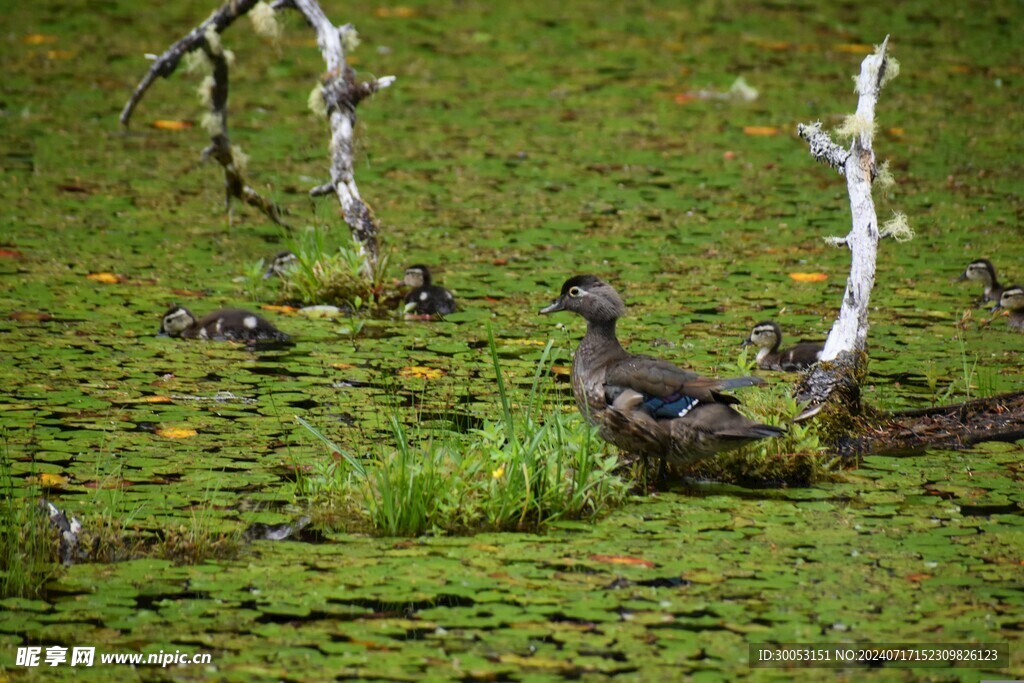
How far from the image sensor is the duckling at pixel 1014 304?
866cm

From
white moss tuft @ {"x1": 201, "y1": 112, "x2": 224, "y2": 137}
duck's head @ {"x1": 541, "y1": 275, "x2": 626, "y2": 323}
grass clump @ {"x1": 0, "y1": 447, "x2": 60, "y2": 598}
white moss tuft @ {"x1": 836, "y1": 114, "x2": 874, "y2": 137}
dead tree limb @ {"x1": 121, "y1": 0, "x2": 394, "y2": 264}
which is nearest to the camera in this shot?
grass clump @ {"x1": 0, "y1": 447, "x2": 60, "y2": 598}

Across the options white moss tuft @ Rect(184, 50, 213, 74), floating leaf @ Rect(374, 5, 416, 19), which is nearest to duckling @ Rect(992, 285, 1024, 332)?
white moss tuft @ Rect(184, 50, 213, 74)

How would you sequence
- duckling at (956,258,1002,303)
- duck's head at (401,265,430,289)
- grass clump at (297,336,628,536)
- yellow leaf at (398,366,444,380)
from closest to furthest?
grass clump at (297,336,628,536) → yellow leaf at (398,366,444,380) → duckling at (956,258,1002,303) → duck's head at (401,265,430,289)

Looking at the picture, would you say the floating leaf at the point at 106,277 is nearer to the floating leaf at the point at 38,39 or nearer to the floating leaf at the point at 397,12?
the floating leaf at the point at 38,39

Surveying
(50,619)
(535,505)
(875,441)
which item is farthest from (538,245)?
(50,619)

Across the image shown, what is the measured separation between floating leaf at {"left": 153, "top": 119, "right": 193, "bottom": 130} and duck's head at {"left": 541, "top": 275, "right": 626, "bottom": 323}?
712 cm

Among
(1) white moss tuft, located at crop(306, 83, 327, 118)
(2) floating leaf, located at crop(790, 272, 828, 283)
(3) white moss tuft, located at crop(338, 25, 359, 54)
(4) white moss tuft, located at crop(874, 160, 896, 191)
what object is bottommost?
(2) floating leaf, located at crop(790, 272, 828, 283)

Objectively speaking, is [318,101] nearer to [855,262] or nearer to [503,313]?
[503,313]

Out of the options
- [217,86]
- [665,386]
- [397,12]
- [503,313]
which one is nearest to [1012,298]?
[503,313]

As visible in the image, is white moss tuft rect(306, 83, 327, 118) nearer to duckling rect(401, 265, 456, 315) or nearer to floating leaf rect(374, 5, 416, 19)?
duckling rect(401, 265, 456, 315)

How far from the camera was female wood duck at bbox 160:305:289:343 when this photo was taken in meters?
8.31

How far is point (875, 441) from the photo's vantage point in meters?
6.87

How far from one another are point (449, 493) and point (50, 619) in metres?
1.57

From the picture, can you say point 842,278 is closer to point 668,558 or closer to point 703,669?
point 668,558
